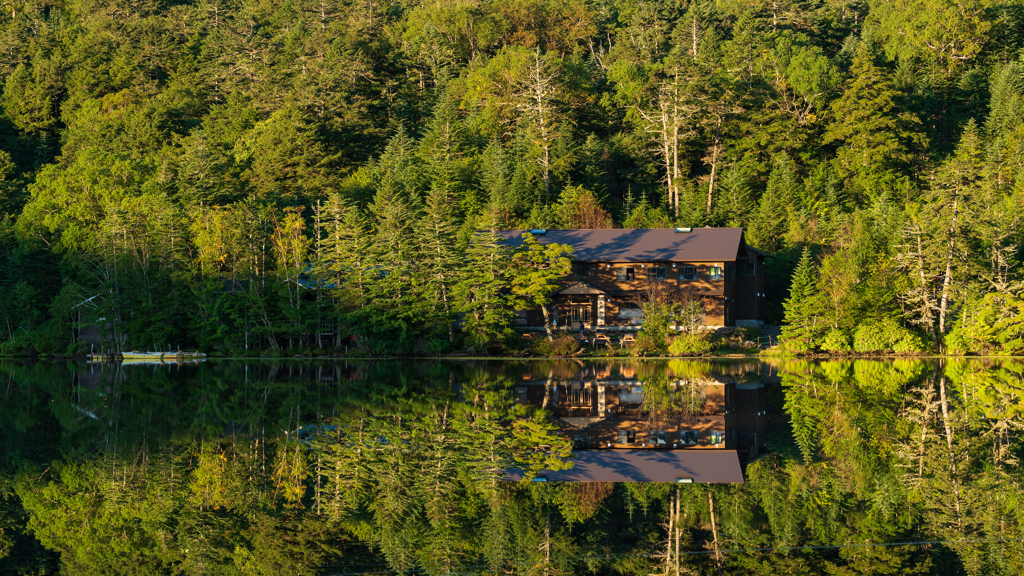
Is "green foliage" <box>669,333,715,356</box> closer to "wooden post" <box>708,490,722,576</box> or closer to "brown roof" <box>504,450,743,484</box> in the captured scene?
"brown roof" <box>504,450,743,484</box>

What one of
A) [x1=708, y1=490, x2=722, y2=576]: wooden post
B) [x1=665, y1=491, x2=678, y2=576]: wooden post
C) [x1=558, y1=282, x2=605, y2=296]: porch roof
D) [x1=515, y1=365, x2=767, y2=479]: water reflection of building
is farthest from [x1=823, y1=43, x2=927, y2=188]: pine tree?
[x1=665, y1=491, x2=678, y2=576]: wooden post

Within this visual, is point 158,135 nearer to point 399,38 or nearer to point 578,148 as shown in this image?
point 399,38

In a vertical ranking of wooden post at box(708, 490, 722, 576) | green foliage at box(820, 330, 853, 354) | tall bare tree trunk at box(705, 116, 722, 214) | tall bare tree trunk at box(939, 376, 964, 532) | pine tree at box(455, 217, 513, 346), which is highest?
tall bare tree trunk at box(705, 116, 722, 214)

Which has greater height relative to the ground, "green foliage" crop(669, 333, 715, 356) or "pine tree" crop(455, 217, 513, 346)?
"pine tree" crop(455, 217, 513, 346)

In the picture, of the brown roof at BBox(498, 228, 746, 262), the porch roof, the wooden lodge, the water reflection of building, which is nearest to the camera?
the wooden lodge

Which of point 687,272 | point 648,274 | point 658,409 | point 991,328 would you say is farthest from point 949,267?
point 658,409

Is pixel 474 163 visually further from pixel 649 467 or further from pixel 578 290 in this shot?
pixel 649 467
